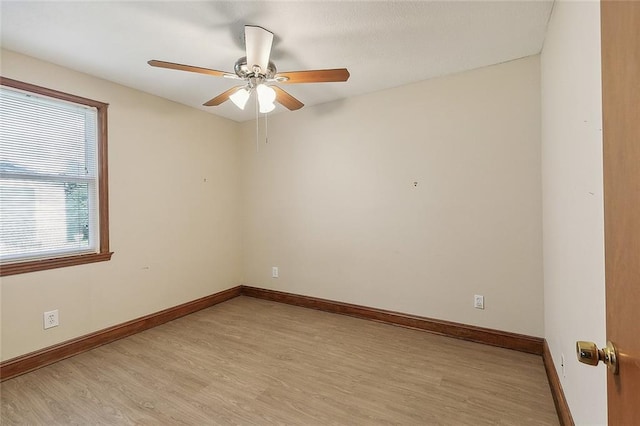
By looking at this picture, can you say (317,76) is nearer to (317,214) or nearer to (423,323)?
(317,214)

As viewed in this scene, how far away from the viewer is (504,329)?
247 centimetres

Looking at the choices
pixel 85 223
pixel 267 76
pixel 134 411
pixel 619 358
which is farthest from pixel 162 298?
pixel 619 358

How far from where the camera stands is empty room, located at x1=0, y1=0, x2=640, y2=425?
170cm

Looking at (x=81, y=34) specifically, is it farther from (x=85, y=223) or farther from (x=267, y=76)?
(x=85, y=223)

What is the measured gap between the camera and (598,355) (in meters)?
0.63

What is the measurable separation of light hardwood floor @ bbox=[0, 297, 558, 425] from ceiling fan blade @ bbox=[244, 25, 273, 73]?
7.08ft

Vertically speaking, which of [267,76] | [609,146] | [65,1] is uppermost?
[65,1]

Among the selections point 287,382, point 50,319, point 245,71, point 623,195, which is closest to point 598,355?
point 623,195

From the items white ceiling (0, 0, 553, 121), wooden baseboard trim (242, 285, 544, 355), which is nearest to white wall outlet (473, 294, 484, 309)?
wooden baseboard trim (242, 285, 544, 355)

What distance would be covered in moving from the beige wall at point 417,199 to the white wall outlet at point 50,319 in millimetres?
2050

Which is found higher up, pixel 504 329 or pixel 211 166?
pixel 211 166

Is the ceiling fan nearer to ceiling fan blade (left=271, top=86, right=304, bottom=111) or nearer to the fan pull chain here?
ceiling fan blade (left=271, top=86, right=304, bottom=111)

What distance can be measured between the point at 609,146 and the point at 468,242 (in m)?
2.11

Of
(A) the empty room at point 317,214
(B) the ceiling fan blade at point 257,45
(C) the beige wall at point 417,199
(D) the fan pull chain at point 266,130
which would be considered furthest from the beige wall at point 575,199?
(D) the fan pull chain at point 266,130
